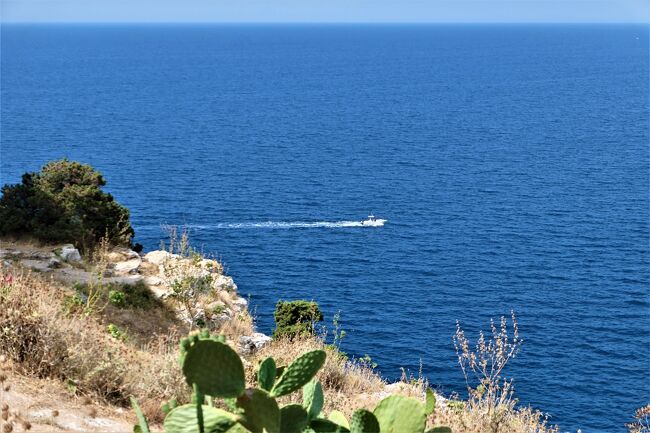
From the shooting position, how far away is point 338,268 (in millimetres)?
63656

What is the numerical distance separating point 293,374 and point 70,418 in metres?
4.57

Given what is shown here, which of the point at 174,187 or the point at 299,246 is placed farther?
the point at 174,187

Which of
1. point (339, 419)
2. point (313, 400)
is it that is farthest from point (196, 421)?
point (339, 419)

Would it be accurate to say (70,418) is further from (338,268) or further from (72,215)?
(338,268)

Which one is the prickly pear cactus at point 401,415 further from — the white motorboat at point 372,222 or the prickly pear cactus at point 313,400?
the white motorboat at point 372,222

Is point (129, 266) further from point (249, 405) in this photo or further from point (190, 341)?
point (190, 341)

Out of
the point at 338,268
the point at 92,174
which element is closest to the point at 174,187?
the point at 338,268

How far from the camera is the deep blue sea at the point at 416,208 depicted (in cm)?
5141

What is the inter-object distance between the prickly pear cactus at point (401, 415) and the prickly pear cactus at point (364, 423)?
9.2 inches

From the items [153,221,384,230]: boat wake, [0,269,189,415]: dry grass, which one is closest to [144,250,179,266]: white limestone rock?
[0,269,189,415]: dry grass

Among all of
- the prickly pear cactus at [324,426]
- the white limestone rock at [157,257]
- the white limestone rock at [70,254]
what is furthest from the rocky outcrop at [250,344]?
the prickly pear cactus at [324,426]

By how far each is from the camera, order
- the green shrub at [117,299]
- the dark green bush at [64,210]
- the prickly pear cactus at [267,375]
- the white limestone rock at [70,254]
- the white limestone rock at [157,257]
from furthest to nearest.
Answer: the white limestone rock at [157,257]
the dark green bush at [64,210]
the white limestone rock at [70,254]
the green shrub at [117,299]
the prickly pear cactus at [267,375]

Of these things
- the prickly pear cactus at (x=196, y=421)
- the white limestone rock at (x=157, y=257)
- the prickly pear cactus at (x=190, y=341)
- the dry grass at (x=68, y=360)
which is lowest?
the white limestone rock at (x=157, y=257)

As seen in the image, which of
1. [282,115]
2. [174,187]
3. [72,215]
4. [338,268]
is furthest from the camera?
[282,115]
